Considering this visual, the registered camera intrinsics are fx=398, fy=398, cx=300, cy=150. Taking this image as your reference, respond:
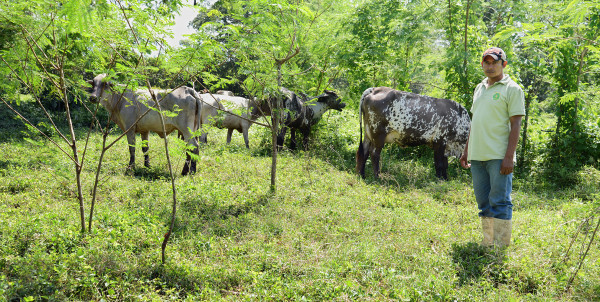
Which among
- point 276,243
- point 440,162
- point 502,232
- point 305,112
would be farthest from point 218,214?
point 305,112

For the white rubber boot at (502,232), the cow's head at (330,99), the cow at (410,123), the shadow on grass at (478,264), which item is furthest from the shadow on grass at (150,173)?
the cow's head at (330,99)

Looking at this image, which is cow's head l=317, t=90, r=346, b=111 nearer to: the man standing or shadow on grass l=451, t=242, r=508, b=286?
the man standing

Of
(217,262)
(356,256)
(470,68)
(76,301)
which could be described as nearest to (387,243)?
(356,256)

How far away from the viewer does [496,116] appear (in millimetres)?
4145

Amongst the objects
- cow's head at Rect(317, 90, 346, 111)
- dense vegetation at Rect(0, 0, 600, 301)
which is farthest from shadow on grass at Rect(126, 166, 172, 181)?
cow's head at Rect(317, 90, 346, 111)

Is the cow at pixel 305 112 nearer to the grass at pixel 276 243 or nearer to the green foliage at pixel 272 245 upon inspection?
the grass at pixel 276 243

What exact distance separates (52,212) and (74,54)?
233 cm

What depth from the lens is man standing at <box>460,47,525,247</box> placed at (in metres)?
4.00

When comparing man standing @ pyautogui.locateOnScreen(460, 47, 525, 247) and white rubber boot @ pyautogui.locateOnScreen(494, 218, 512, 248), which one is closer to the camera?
man standing @ pyautogui.locateOnScreen(460, 47, 525, 247)

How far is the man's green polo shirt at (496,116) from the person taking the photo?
13.2 feet

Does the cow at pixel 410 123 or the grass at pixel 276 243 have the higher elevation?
the cow at pixel 410 123

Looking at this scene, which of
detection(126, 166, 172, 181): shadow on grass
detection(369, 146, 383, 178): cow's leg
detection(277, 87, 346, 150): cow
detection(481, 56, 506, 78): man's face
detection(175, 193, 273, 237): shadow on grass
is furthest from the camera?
detection(277, 87, 346, 150): cow

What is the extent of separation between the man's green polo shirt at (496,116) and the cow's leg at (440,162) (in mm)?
4076

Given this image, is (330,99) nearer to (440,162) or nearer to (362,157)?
(362,157)
